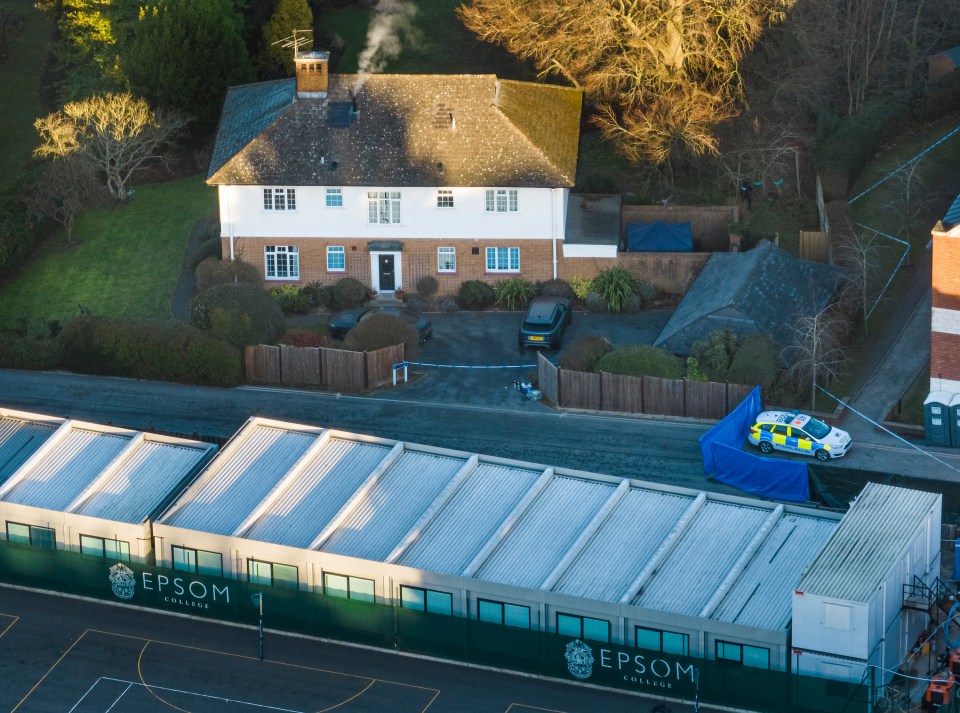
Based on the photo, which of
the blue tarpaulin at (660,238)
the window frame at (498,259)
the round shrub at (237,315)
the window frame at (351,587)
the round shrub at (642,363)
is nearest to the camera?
the window frame at (351,587)

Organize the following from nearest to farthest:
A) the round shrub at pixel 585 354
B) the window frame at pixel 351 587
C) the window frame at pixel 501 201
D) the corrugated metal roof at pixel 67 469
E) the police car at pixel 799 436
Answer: the window frame at pixel 351 587 < the corrugated metal roof at pixel 67 469 < the police car at pixel 799 436 < the round shrub at pixel 585 354 < the window frame at pixel 501 201

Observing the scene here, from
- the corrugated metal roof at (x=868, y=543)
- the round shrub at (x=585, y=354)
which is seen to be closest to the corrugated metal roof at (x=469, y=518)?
the corrugated metal roof at (x=868, y=543)

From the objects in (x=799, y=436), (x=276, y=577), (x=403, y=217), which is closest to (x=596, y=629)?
(x=276, y=577)

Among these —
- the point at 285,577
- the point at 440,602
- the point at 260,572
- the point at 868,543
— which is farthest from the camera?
the point at 260,572

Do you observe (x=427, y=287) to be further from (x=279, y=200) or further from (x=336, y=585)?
(x=336, y=585)

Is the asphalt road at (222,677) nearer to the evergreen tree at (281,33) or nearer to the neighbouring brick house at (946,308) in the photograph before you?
the neighbouring brick house at (946,308)

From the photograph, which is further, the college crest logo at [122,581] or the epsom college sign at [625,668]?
the college crest logo at [122,581]

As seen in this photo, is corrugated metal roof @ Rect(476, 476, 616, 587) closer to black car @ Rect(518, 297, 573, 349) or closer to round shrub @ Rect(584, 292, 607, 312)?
black car @ Rect(518, 297, 573, 349)
